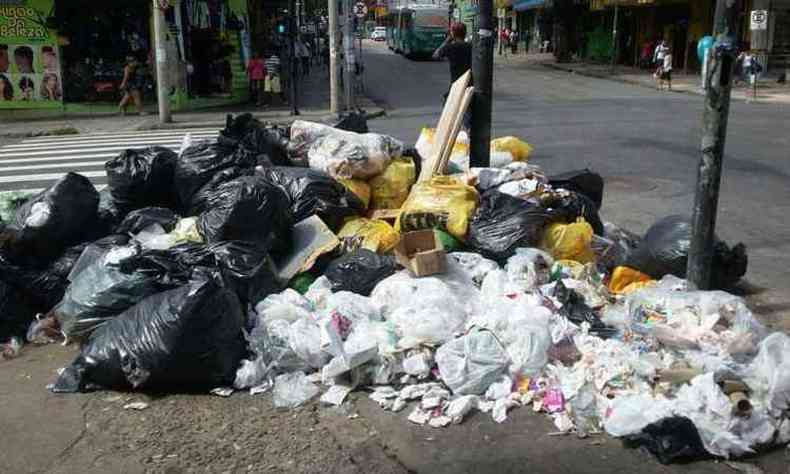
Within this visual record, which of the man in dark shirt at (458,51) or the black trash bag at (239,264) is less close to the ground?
the man in dark shirt at (458,51)

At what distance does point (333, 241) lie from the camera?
5.11 meters

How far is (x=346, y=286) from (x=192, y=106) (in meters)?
16.6

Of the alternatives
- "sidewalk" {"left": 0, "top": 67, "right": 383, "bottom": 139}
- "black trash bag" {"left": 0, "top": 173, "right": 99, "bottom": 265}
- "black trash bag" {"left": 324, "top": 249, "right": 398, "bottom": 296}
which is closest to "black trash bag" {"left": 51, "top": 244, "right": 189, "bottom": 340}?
"black trash bag" {"left": 0, "top": 173, "right": 99, "bottom": 265}

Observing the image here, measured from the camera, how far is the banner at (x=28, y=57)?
18.3 m

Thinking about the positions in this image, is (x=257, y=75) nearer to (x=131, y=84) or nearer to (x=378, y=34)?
(x=131, y=84)

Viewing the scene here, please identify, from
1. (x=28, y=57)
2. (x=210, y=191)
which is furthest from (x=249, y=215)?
(x=28, y=57)

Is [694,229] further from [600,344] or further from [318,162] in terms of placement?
[318,162]

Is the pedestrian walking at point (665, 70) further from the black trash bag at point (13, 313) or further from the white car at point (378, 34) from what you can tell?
the white car at point (378, 34)

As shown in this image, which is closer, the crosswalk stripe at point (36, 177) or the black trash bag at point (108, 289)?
the black trash bag at point (108, 289)

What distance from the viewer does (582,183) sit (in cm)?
627

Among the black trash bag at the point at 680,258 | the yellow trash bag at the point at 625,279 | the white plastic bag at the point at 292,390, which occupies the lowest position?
the white plastic bag at the point at 292,390

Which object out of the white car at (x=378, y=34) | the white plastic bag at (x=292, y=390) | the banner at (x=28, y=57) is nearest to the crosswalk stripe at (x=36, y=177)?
the white plastic bag at (x=292, y=390)

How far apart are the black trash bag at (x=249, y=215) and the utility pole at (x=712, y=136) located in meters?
2.56

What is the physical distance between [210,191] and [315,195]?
2.33ft
